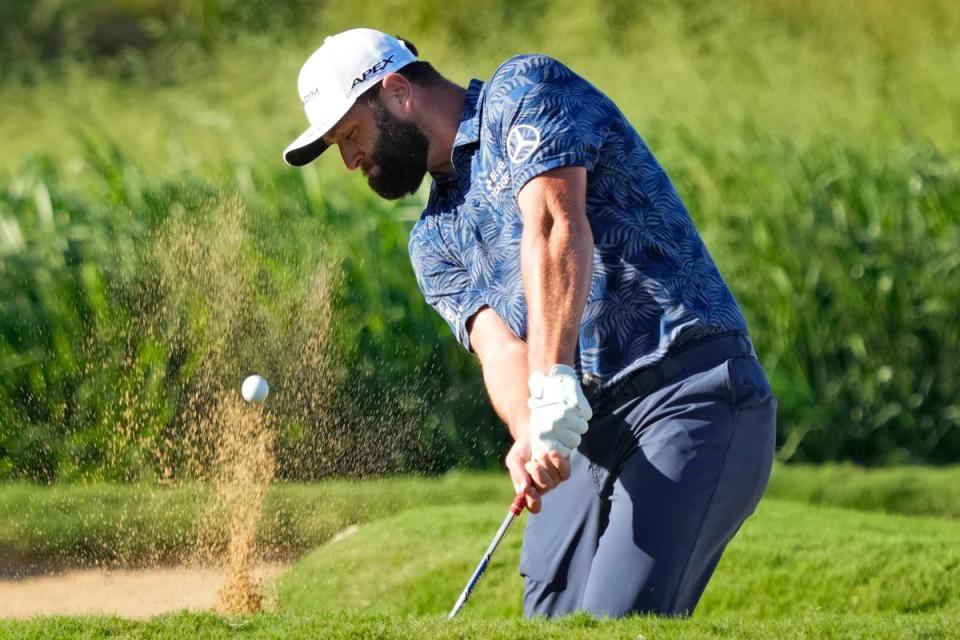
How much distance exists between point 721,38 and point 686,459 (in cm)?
1138

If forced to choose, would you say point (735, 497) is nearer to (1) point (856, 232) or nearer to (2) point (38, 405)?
(2) point (38, 405)

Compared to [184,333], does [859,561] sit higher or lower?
lower

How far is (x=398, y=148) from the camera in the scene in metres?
3.69

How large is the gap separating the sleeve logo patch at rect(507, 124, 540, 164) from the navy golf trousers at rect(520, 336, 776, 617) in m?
0.56

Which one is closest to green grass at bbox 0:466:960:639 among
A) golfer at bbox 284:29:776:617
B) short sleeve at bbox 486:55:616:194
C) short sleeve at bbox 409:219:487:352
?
golfer at bbox 284:29:776:617

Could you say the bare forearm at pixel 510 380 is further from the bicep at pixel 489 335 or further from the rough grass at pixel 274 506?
the rough grass at pixel 274 506

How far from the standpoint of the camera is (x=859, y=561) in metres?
5.31

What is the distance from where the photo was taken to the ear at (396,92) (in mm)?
3651

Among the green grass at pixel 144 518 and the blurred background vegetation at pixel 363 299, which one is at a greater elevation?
the blurred background vegetation at pixel 363 299

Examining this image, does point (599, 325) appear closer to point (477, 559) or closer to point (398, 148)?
point (398, 148)

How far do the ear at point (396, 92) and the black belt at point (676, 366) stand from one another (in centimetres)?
80

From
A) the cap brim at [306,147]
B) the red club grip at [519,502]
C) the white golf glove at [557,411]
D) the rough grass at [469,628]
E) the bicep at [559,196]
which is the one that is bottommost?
the rough grass at [469,628]

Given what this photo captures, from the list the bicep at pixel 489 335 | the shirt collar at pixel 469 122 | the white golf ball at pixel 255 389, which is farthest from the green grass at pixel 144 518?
the shirt collar at pixel 469 122

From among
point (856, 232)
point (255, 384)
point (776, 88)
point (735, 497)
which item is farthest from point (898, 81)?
point (735, 497)
